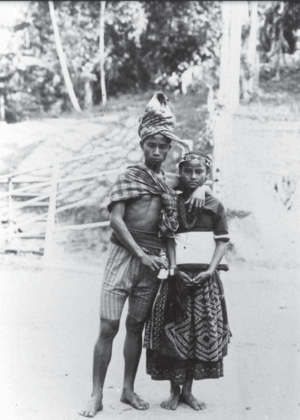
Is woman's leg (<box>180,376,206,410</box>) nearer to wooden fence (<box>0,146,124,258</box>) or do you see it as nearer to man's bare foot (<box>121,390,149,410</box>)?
man's bare foot (<box>121,390,149,410</box>)

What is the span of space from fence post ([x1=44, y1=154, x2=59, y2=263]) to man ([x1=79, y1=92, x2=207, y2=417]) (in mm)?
2870

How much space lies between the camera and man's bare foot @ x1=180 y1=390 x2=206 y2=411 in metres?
3.13

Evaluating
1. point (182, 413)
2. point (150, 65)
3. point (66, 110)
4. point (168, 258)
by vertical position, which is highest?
point (150, 65)

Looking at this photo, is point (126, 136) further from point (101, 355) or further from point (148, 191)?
point (101, 355)

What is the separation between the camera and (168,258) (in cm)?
315

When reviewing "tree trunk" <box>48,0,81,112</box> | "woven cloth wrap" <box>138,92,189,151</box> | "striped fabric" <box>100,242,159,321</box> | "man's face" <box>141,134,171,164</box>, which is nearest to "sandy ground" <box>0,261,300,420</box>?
"striped fabric" <box>100,242,159,321</box>

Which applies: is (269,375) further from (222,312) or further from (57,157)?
(57,157)

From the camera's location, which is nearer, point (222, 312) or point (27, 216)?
→ point (222, 312)

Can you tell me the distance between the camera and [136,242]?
3084mm

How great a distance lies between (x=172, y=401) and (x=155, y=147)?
145cm

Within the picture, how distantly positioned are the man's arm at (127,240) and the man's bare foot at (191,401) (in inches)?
31.6

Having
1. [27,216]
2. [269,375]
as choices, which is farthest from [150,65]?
[269,375]

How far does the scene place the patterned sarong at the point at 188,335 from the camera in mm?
3043

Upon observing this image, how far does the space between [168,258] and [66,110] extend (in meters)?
3.20
